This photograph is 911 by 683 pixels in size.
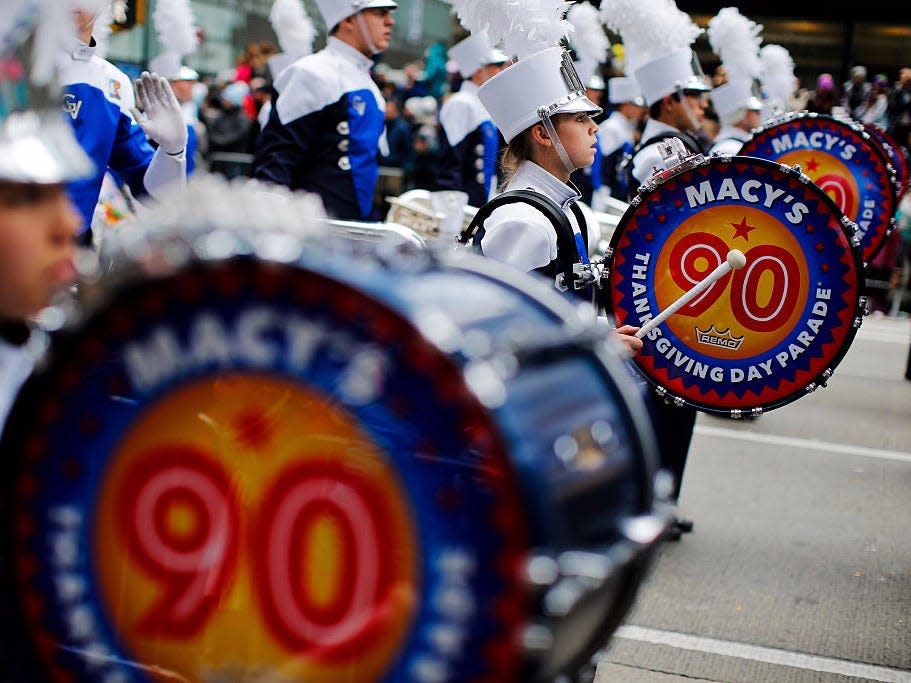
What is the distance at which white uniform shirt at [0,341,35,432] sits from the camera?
1.68 meters

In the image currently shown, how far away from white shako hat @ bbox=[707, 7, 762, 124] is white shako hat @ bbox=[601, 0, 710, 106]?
66.1 inches

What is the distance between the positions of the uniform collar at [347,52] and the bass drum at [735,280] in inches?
93.5

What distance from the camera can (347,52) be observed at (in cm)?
532

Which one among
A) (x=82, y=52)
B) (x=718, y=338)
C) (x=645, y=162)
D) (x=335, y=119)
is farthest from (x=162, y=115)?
(x=645, y=162)

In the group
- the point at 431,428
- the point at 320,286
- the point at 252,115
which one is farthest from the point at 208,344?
the point at 252,115

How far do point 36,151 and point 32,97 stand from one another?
0.07 meters

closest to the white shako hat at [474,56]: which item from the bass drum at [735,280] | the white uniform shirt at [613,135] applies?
the white uniform shirt at [613,135]

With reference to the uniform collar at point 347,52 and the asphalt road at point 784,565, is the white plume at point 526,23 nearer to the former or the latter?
the asphalt road at point 784,565

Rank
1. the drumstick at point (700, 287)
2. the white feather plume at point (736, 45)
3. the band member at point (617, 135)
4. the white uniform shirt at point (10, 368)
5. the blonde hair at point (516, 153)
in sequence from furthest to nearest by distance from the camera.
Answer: the band member at point (617, 135), the white feather plume at point (736, 45), the blonde hair at point (516, 153), the drumstick at point (700, 287), the white uniform shirt at point (10, 368)

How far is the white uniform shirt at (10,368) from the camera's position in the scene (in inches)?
66.1

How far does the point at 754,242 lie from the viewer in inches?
131

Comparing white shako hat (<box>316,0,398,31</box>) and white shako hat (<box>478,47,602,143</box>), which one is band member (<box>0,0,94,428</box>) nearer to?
white shako hat (<box>478,47,602,143</box>)

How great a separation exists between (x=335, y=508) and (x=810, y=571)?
3.37 m

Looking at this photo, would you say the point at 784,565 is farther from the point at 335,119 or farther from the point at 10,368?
the point at 10,368
